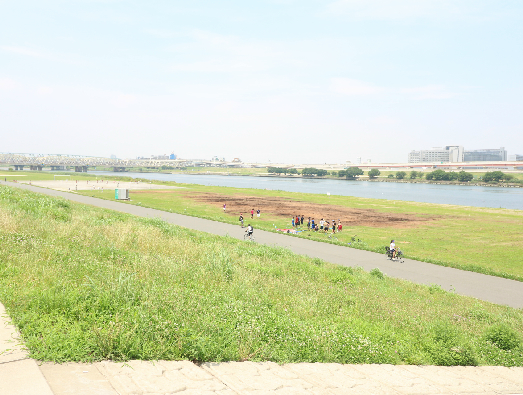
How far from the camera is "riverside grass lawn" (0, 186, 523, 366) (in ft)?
18.9

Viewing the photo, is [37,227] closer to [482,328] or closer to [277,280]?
[277,280]

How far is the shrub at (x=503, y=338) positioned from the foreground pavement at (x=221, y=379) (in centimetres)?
199

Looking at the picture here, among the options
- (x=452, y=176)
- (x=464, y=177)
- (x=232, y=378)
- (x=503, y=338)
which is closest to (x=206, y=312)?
(x=232, y=378)

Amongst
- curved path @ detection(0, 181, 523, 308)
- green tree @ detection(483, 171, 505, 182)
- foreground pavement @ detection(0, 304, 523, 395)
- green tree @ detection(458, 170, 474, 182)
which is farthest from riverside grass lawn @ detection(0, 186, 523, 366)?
green tree @ detection(458, 170, 474, 182)

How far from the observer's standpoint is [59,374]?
15.1ft

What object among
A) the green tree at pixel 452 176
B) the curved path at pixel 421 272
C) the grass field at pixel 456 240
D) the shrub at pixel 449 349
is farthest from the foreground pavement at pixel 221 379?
the green tree at pixel 452 176

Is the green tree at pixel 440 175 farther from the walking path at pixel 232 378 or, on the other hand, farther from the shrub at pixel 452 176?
the walking path at pixel 232 378

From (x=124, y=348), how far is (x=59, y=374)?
928 mm

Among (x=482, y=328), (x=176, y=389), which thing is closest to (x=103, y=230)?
(x=176, y=389)

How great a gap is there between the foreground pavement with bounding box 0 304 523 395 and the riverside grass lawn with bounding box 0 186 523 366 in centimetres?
22

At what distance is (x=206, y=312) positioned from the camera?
721 centimetres

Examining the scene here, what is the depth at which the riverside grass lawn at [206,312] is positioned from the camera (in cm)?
576

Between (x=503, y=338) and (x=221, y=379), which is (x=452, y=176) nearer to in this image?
(x=503, y=338)

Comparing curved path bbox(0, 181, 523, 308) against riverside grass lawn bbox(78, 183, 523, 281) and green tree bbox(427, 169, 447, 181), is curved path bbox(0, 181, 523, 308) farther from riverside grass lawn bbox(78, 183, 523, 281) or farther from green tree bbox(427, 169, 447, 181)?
green tree bbox(427, 169, 447, 181)
